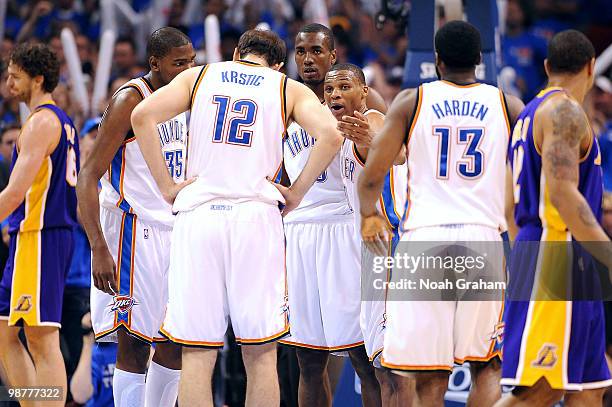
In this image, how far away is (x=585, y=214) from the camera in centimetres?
513

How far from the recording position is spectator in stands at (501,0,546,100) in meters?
14.0

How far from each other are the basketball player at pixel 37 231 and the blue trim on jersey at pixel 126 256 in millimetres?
403

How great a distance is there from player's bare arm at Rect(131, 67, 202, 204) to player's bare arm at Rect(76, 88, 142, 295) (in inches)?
22.7

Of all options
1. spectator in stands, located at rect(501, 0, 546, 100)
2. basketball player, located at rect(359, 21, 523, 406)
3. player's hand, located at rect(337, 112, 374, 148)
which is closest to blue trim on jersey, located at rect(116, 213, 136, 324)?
player's hand, located at rect(337, 112, 374, 148)

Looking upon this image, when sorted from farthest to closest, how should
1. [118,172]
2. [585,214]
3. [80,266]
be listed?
[80,266] → [118,172] → [585,214]

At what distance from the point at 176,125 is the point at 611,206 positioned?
4268mm

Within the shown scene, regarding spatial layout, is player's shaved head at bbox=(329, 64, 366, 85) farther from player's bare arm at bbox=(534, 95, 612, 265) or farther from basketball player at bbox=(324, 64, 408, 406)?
player's bare arm at bbox=(534, 95, 612, 265)

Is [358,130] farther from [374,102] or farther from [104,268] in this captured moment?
[104,268]

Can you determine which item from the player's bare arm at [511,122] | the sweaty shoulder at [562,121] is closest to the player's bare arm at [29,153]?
the player's bare arm at [511,122]

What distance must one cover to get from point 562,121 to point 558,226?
0.54 metres

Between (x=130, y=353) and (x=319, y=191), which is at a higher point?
(x=319, y=191)

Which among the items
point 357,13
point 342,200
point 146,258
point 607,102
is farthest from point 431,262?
point 357,13

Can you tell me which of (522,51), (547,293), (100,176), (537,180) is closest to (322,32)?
(100,176)

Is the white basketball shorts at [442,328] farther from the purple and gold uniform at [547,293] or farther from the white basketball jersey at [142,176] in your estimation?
the white basketball jersey at [142,176]
